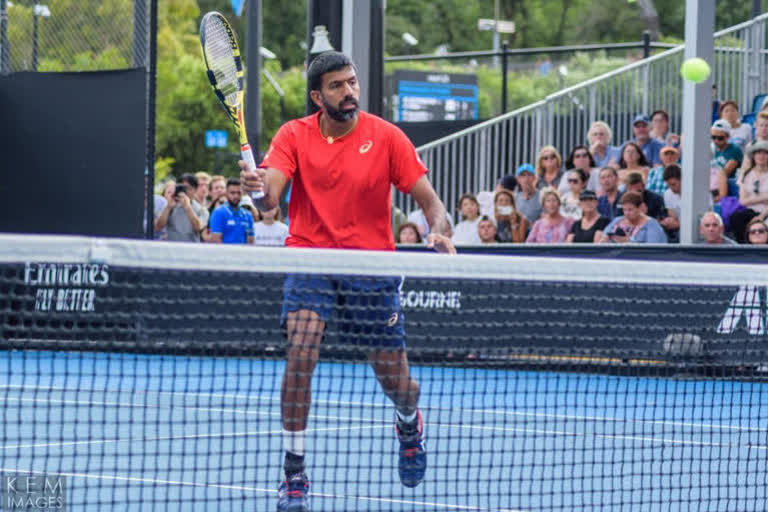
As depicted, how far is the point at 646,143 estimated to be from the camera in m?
13.5

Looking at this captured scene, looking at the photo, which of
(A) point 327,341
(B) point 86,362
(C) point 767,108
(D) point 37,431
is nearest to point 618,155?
(C) point 767,108

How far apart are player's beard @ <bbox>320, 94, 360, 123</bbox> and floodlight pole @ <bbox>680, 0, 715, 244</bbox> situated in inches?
256

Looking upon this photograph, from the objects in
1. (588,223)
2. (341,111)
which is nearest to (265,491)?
(341,111)

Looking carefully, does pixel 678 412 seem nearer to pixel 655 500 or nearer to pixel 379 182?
pixel 655 500

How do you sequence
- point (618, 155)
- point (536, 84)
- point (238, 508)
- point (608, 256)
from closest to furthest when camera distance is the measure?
1. point (238, 508)
2. point (608, 256)
3. point (618, 155)
4. point (536, 84)

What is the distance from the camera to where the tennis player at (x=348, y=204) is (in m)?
5.38

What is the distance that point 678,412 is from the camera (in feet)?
29.6

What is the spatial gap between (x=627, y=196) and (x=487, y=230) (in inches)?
67.9

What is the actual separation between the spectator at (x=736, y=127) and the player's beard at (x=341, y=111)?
27.6 ft

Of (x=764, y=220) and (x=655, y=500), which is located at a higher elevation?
(x=764, y=220)

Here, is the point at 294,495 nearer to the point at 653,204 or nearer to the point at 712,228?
the point at 712,228

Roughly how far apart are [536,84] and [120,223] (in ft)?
125

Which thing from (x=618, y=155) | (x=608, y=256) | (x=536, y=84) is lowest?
(x=608, y=256)

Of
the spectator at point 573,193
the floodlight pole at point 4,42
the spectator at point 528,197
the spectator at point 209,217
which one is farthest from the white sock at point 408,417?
the floodlight pole at point 4,42
